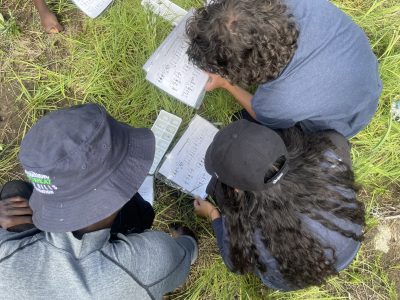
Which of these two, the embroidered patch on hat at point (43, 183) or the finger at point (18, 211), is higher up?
the embroidered patch on hat at point (43, 183)

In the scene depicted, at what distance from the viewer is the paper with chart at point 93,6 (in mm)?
1900

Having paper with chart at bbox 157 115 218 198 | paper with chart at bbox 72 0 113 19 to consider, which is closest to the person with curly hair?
paper with chart at bbox 157 115 218 198

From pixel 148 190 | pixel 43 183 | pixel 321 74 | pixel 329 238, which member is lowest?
pixel 148 190

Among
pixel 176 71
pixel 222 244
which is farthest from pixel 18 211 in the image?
pixel 176 71

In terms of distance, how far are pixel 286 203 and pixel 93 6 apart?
1.37 m

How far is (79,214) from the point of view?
1.02 meters

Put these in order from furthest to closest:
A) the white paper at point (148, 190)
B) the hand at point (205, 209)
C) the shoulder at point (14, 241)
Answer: the white paper at point (148, 190) < the hand at point (205, 209) < the shoulder at point (14, 241)

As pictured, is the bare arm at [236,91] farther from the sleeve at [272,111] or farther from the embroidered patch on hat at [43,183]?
the embroidered patch on hat at [43,183]

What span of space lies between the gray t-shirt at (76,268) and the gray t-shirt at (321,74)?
660 millimetres

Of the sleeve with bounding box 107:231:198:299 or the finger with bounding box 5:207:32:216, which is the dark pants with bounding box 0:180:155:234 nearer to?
the finger with bounding box 5:207:32:216

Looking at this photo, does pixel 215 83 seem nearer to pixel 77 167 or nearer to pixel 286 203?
pixel 286 203

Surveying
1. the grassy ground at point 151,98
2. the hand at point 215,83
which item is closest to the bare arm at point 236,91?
the hand at point 215,83

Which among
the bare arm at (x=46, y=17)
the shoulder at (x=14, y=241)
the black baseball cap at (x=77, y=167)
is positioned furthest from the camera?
the bare arm at (x=46, y=17)

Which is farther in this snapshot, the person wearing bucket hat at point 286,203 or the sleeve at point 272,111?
Answer: the sleeve at point 272,111
